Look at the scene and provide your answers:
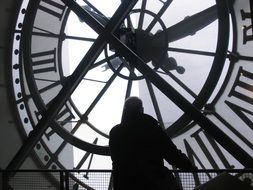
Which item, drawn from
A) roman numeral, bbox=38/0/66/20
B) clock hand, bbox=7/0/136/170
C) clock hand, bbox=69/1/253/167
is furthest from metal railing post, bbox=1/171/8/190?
roman numeral, bbox=38/0/66/20

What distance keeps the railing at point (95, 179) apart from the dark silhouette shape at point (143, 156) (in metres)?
0.19

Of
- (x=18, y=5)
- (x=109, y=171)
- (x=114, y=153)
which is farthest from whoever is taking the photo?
(x=18, y=5)

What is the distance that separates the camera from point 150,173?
1.83 metres

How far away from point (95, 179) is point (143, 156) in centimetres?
114

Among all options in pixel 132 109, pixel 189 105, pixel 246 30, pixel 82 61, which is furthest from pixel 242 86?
pixel 132 109

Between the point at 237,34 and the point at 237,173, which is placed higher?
the point at 237,34

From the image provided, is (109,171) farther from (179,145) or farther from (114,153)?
(179,145)

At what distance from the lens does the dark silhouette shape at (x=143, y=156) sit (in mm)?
1835

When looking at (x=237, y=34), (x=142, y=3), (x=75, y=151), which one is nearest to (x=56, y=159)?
(x=75, y=151)

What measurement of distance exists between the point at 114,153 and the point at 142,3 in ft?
7.14

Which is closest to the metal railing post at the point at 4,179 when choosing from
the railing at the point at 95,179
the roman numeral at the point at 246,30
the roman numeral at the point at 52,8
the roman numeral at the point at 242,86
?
the railing at the point at 95,179

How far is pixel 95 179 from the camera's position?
2.93 metres

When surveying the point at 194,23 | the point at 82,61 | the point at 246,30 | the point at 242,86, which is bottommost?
the point at 242,86

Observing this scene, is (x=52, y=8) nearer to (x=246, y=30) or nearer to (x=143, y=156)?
(x=246, y=30)
